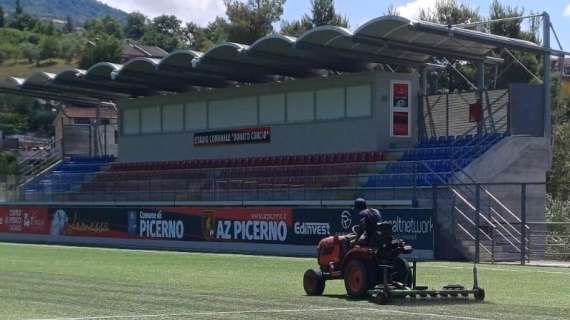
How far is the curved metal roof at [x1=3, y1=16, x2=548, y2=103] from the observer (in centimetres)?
3422

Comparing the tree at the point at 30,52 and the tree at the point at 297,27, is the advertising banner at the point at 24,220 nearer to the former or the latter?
the tree at the point at 297,27

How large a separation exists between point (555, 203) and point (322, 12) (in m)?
38.4

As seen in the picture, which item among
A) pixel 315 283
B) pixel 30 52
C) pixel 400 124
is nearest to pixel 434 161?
pixel 400 124

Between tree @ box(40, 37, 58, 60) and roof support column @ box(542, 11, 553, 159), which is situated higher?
tree @ box(40, 37, 58, 60)

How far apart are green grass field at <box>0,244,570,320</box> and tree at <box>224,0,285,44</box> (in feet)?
153

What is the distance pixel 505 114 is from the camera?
1446 inches

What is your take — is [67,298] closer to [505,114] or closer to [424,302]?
[424,302]

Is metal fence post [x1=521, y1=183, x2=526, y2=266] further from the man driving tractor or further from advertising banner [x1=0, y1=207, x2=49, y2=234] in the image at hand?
advertising banner [x1=0, y1=207, x2=49, y2=234]

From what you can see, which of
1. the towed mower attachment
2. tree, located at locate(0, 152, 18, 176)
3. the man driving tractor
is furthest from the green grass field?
tree, located at locate(0, 152, 18, 176)

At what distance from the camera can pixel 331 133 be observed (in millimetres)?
41312

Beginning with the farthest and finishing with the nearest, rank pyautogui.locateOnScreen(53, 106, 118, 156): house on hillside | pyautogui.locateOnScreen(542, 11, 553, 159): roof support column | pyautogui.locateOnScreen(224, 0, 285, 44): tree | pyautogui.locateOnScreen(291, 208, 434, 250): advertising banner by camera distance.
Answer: pyautogui.locateOnScreen(224, 0, 285, 44): tree → pyautogui.locateOnScreen(53, 106, 118, 156): house on hillside → pyautogui.locateOnScreen(542, 11, 553, 159): roof support column → pyautogui.locateOnScreen(291, 208, 434, 250): advertising banner

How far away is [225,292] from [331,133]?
73.7 feet

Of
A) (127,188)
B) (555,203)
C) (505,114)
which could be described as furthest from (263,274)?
(127,188)

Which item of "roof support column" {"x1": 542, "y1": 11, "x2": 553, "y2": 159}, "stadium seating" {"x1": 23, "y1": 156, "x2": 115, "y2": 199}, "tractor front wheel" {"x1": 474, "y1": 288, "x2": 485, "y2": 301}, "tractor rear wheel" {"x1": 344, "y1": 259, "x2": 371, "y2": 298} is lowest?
A: "tractor front wheel" {"x1": 474, "y1": 288, "x2": 485, "y2": 301}
